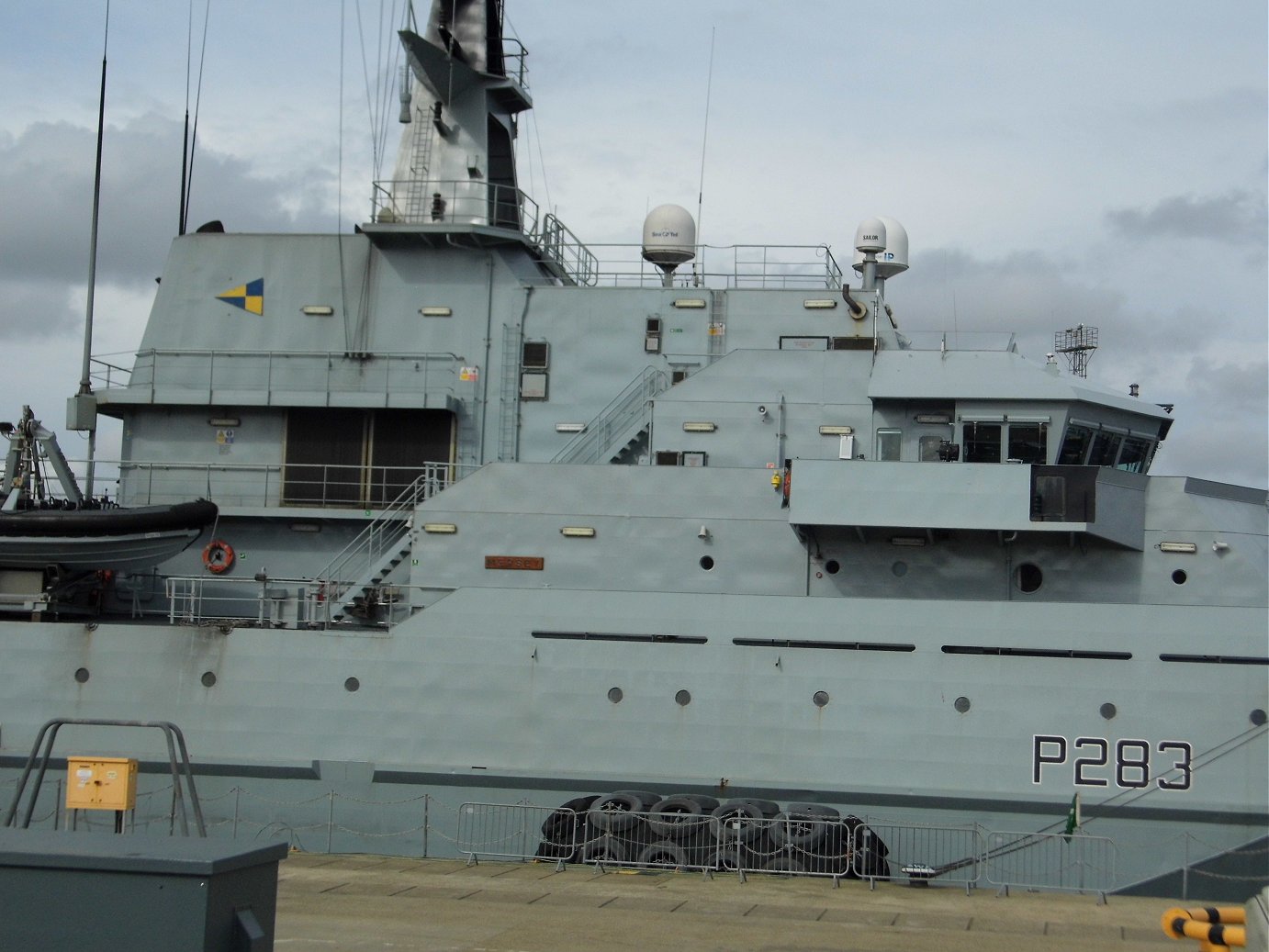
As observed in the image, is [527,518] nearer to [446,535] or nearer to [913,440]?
[446,535]

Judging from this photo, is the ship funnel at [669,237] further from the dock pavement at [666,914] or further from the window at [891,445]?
the dock pavement at [666,914]

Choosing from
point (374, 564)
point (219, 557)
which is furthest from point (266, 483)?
point (374, 564)

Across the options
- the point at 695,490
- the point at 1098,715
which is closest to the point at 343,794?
the point at 695,490

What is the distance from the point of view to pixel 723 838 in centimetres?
1381

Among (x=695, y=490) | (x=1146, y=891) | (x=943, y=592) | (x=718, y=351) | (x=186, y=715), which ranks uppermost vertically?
(x=718, y=351)

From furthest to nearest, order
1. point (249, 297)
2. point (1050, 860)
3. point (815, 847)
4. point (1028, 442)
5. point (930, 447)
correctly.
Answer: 1. point (249, 297)
2. point (930, 447)
3. point (1028, 442)
4. point (1050, 860)
5. point (815, 847)

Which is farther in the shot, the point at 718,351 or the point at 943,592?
the point at 718,351

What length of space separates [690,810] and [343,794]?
4.27m

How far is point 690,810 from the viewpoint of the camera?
1427cm

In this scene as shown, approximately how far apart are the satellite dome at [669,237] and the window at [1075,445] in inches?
255

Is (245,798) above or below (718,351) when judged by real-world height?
below

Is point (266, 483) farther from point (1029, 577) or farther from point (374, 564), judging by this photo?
point (1029, 577)

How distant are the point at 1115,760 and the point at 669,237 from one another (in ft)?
31.6

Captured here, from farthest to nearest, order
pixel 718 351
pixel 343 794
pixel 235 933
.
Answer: pixel 718 351
pixel 343 794
pixel 235 933
